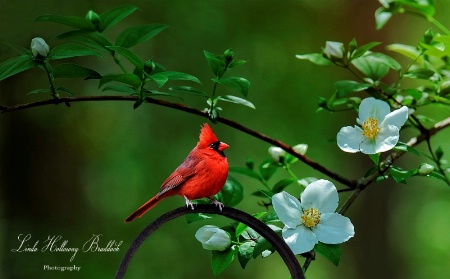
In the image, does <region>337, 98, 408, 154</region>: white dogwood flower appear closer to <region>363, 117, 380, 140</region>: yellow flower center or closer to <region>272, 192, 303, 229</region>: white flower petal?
<region>363, 117, 380, 140</region>: yellow flower center

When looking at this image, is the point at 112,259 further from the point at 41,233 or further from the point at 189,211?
the point at 189,211

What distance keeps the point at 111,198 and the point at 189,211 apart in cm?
292

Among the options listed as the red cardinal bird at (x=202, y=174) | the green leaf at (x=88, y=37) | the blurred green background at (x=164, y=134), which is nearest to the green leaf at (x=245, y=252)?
the red cardinal bird at (x=202, y=174)

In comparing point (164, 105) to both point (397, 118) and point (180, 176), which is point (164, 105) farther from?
point (397, 118)

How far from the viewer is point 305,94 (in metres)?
3.62

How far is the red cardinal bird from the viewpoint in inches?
32.1

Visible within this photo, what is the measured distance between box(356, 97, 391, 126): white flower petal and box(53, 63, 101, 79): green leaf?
15.6 inches

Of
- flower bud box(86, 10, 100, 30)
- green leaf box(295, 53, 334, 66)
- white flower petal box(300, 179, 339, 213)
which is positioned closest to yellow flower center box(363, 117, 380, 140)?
white flower petal box(300, 179, 339, 213)

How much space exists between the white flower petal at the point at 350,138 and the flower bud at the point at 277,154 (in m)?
0.17

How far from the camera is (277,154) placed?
112cm

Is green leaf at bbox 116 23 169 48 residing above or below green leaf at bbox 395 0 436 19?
above

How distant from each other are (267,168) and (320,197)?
29cm

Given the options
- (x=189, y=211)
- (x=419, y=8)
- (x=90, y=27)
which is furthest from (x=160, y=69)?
(x=419, y=8)

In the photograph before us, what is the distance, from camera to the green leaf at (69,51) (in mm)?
869
